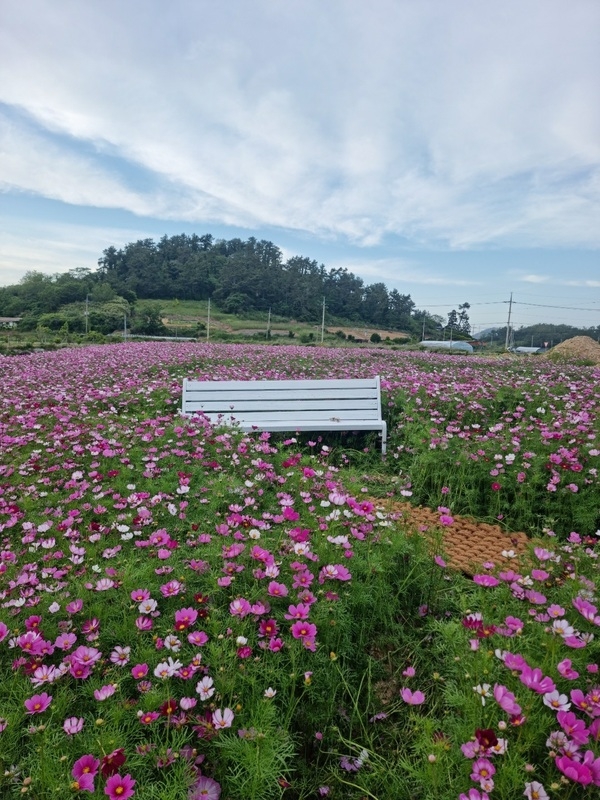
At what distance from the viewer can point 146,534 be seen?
2705mm

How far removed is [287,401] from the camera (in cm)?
541

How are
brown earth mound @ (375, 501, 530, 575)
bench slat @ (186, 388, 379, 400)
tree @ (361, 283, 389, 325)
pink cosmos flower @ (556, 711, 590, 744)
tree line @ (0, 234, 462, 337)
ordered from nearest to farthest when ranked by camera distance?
pink cosmos flower @ (556, 711, 590, 744), brown earth mound @ (375, 501, 530, 575), bench slat @ (186, 388, 379, 400), tree line @ (0, 234, 462, 337), tree @ (361, 283, 389, 325)

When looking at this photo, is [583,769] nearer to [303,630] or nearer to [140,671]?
[303,630]

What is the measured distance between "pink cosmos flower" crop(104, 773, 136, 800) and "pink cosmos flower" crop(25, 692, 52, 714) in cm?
36

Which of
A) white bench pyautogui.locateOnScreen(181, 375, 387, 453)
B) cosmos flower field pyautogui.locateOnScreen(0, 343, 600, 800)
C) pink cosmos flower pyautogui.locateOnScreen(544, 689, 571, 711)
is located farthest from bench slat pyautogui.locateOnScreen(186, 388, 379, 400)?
pink cosmos flower pyautogui.locateOnScreen(544, 689, 571, 711)

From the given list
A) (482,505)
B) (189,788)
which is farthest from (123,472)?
(482,505)

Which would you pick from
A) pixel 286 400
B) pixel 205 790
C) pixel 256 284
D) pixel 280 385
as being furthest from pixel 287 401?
pixel 256 284

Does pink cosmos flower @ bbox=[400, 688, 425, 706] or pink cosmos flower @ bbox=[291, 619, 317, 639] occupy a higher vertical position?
pink cosmos flower @ bbox=[291, 619, 317, 639]

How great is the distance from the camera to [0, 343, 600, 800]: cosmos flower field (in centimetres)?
134

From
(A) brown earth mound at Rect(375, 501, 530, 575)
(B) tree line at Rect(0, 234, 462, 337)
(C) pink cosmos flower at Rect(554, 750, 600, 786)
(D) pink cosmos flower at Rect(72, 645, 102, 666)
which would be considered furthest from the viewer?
(B) tree line at Rect(0, 234, 462, 337)

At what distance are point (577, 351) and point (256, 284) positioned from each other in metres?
53.8

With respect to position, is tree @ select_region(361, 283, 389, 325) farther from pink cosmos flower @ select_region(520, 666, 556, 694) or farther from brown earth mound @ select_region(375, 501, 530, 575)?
pink cosmos flower @ select_region(520, 666, 556, 694)

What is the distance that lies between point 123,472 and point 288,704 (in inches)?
90.8

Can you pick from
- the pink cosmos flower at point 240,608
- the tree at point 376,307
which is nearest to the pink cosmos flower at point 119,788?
the pink cosmos flower at point 240,608
